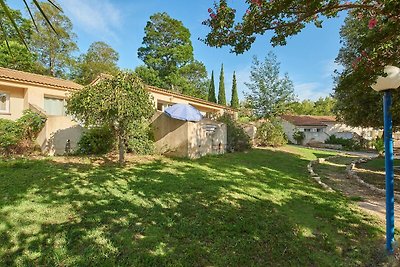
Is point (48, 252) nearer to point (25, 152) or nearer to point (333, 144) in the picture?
point (25, 152)

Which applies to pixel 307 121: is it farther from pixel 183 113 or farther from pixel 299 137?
pixel 183 113

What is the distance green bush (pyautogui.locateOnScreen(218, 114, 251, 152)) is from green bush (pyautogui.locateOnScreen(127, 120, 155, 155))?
19.9 ft

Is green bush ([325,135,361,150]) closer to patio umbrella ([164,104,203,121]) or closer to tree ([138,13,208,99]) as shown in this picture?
tree ([138,13,208,99])

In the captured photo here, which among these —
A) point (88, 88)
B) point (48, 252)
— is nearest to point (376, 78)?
point (48, 252)

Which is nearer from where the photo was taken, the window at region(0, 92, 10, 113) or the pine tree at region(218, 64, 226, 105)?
the window at region(0, 92, 10, 113)

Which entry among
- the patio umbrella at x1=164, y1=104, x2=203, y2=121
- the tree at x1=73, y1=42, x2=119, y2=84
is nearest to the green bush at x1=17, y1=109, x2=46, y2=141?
the patio umbrella at x1=164, y1=104, x2=203, y2=121

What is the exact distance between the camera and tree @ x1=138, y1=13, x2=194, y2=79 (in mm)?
40938

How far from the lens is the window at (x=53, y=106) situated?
15.9m

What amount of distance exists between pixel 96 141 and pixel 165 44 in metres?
33.1

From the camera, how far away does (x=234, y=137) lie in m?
17.4

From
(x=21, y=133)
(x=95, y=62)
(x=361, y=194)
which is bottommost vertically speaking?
(x=361, y=194)

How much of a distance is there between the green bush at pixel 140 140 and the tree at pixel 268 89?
A: 20.9m

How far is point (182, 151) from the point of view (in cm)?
1266

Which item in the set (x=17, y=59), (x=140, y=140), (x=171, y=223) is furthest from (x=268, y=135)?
(x=17, y=59)
